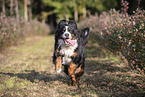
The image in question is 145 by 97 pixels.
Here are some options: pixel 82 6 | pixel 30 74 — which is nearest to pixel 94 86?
pixel 30 74

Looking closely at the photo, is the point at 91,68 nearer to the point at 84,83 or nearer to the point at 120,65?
the point at 120,65

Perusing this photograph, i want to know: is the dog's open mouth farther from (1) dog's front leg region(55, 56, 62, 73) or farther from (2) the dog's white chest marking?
(1) dog's front leg region(55, 56, 62, 73)

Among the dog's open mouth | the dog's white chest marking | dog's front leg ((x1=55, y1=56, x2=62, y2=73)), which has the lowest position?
dog's front leg ((x1=55, y1=56, x2=62, y2=73))

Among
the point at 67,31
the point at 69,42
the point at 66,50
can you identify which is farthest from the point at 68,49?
the point at 67,31

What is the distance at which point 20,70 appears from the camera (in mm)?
5457

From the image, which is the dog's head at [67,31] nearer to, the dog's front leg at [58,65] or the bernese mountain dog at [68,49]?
the bernese mountain dog at [68,49]

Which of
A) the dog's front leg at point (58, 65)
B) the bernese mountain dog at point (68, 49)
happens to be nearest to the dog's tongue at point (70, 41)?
the bernese mountain dog at point (68, 49)

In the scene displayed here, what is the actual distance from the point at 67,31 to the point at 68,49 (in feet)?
1.30

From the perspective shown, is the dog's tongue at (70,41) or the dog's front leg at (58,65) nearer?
the dog's tongue at (70,41)

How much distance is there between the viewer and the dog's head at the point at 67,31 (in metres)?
3.29

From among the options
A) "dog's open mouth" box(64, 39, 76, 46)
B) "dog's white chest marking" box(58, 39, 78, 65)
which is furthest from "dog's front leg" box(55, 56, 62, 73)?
"dog's open mouth" box(64, 39, 76, 46)

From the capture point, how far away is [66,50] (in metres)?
3.46

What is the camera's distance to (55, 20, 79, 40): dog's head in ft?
10.8

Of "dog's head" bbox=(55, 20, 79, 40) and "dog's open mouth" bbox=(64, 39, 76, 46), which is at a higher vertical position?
"dog's head" bbox=(55, 20, 79, 40)
